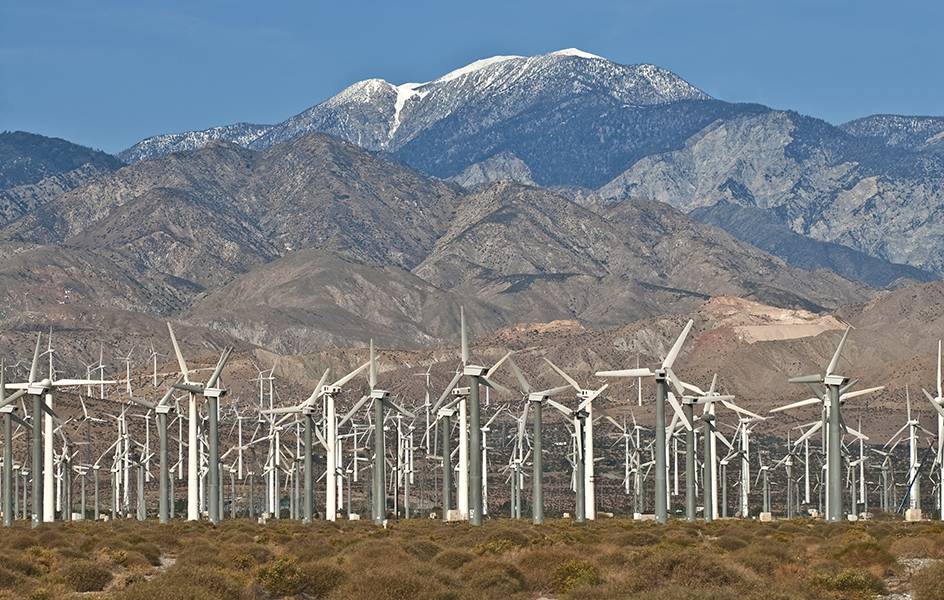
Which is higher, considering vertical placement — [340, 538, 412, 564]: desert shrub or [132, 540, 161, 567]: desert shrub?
[340, 538, 412, 564]: desert shrub

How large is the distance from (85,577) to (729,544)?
836 inches

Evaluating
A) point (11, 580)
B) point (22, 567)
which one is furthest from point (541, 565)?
point (22, 567)

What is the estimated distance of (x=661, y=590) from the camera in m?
28.6

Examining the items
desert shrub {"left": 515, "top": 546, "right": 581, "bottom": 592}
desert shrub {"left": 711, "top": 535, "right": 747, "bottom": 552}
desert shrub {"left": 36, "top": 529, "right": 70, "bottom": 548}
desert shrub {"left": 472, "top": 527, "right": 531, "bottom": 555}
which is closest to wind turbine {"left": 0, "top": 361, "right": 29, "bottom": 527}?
desert shrub {"left": 36, "top": 529, "right": 70, "bottom": 548}

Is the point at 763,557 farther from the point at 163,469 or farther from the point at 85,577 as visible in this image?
the point at 163,469

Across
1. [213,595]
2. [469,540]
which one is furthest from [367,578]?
[469,540]

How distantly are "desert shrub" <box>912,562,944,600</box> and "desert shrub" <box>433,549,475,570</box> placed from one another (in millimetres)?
11723

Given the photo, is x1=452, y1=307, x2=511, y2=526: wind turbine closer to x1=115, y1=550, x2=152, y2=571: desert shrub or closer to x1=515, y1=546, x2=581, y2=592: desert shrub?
x1=115, y1=550, x2=152, y2=571: desert shrub

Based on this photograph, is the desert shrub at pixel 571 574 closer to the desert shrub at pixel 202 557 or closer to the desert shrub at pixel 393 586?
the desert shrub at pixel 393 586

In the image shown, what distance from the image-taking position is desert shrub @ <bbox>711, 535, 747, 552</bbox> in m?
44.7

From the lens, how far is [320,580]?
Result: 34.0 m

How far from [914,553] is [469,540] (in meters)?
14.7

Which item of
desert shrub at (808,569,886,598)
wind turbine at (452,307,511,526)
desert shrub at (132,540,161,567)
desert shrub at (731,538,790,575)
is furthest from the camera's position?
wind turbine at (452,307,511,526)

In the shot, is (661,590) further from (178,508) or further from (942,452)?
(178,508)
